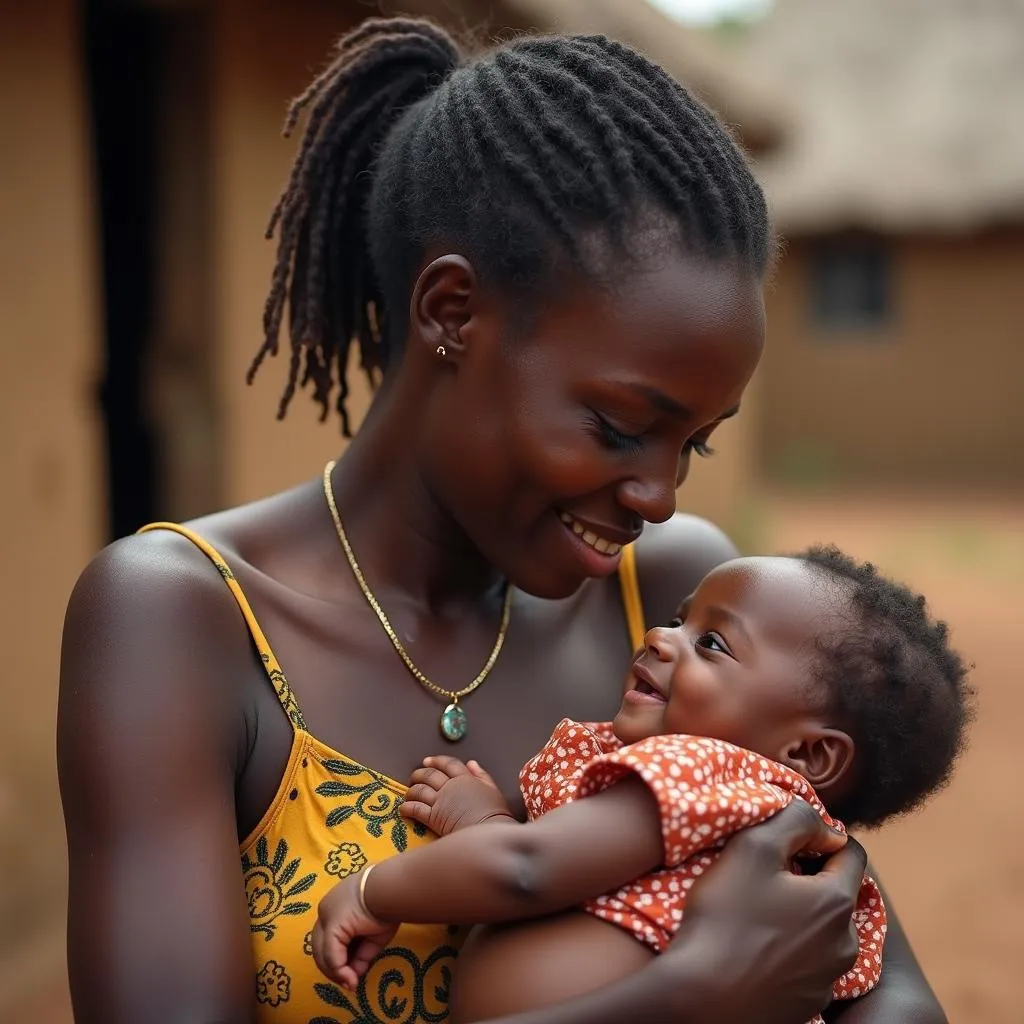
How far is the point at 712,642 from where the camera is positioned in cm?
204

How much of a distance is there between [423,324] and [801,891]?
3.02 ft

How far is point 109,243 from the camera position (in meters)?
5.85

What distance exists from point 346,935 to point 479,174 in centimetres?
103

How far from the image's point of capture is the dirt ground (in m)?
4.64

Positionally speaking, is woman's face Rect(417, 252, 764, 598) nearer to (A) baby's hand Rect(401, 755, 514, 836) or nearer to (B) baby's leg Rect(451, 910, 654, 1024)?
(A) baby's hand Rect(401, 755, 514, 836)

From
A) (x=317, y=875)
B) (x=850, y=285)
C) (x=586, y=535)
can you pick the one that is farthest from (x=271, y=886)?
(x=850, y=285)

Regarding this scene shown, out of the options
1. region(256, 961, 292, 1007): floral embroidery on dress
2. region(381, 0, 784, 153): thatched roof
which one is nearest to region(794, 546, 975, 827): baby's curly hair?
region(256, 961, 292, 1007): floral embroidery on dress

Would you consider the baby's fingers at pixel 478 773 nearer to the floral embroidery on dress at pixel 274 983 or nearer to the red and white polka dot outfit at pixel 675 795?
the red and white polka dot outfit at pixel 675 795

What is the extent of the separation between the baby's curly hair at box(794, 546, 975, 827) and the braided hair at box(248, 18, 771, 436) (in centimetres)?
53

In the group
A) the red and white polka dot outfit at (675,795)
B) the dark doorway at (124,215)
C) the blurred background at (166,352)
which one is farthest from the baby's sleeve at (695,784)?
the dark doorway at (124,215)

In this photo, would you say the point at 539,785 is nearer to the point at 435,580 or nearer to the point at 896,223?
the point at 435,580

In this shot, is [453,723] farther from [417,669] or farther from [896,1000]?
[896,1000]

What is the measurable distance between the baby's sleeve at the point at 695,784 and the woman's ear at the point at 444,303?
61cm

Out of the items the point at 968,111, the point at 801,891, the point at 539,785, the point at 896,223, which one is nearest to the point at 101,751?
the point at 539,785
